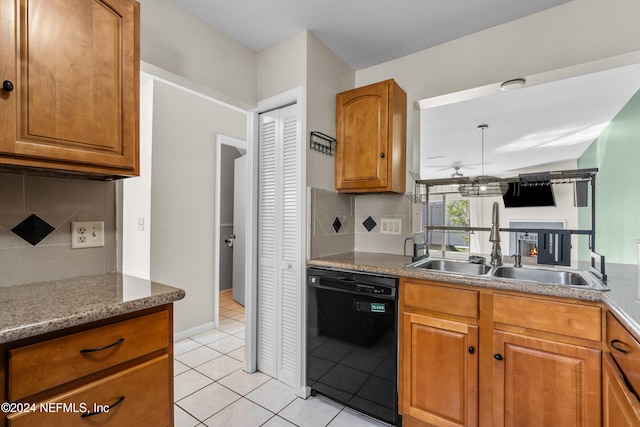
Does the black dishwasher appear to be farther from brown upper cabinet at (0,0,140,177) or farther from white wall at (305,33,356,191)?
brown upper cabinet at (0,0,140,177)

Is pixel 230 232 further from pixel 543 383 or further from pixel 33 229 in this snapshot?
pixel 543 383

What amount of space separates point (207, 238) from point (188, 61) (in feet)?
5.72

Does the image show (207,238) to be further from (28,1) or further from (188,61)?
(28,1)

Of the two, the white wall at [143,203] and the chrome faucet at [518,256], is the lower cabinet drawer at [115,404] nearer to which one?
the white wall at [143,203]

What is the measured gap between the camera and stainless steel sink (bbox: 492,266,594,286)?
5.32ft

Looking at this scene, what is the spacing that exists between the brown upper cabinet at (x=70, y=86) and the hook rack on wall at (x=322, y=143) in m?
1.10

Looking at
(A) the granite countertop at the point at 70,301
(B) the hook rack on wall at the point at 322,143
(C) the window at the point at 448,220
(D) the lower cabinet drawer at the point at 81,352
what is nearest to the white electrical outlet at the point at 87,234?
(A) the granite countertop at the point at 70,301

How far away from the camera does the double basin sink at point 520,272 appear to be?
1572 mm

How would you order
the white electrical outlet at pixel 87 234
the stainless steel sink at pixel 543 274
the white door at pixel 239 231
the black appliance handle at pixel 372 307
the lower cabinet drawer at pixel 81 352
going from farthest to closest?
the white door at pixel 239 231
the black appliance handle at pixel 372 307
the stainless steel sink at pixel 543 274
the white electrical outlet at pixel 87 234
the lower cabinet drawer at pixel 81 352

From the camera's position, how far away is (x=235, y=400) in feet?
6.52

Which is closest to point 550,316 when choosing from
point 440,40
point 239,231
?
point 440,40

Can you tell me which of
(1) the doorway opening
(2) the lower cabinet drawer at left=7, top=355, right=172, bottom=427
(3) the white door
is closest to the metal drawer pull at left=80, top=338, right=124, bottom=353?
(2) the lower cabinet drawer at left=7, top=355, right=172, bottom=427

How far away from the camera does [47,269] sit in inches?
50.6

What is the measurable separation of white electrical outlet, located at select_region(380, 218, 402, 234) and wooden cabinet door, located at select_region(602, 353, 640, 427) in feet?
4.49
